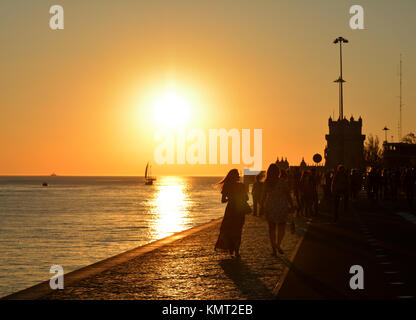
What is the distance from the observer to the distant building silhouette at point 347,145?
169m

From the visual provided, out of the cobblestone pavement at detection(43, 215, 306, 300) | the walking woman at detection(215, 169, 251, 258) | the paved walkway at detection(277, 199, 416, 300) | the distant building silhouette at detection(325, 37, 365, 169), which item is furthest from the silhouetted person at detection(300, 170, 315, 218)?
the distant building silhouette at detection(325, 37, 365, 169)

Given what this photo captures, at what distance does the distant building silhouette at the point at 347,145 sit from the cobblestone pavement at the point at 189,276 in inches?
5988

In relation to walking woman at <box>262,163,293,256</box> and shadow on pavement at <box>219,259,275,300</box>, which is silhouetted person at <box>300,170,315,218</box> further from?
shadow on pavement at <box>219,259,275,300</box>

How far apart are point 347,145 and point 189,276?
168 meters

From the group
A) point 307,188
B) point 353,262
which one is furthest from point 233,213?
point 307,188

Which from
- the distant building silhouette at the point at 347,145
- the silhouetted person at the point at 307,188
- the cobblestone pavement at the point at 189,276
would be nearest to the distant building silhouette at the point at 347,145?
the distant building silhouette at the point at 347,145

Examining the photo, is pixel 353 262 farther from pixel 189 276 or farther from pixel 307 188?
pixel 307 188

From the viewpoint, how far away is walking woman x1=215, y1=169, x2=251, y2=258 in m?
14.1

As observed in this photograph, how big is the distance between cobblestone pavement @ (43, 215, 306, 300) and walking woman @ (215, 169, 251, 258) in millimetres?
344

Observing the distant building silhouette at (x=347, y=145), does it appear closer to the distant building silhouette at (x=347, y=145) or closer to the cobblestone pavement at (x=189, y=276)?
the distant building silhouette at (x=347, y=145)

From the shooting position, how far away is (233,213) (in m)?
14.1

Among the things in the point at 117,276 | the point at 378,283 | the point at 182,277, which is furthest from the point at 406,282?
the point at 117,276

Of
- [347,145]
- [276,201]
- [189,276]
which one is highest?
[347,145]

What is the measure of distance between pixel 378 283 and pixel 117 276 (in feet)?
15.5
